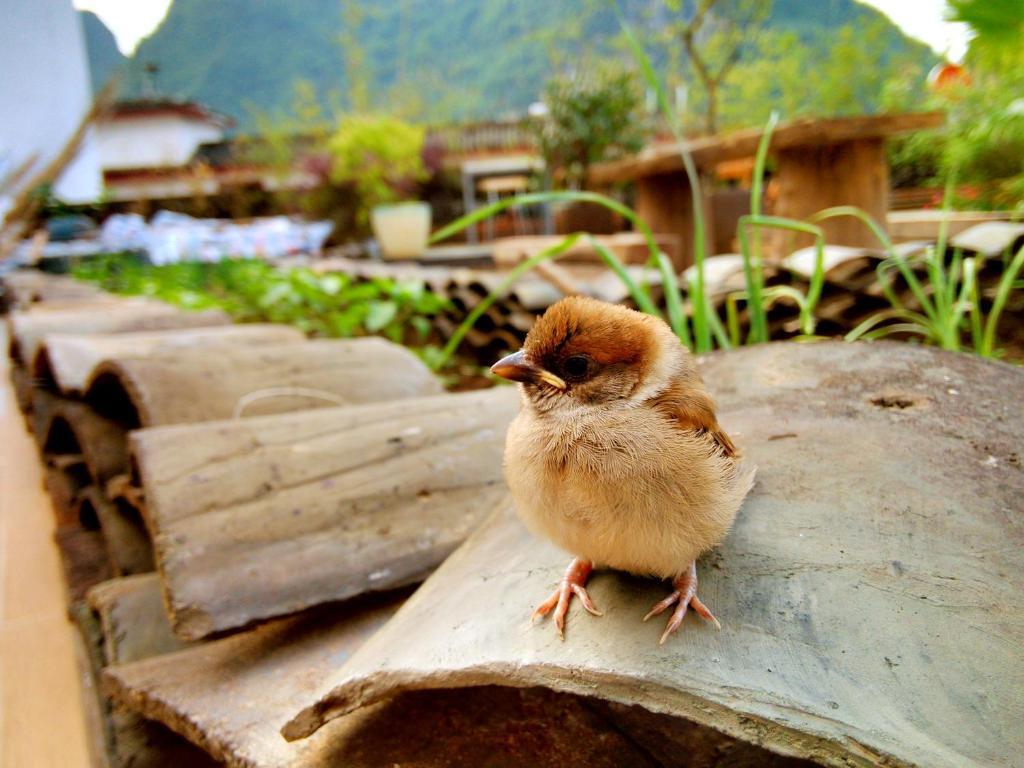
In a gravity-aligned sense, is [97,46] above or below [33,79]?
above

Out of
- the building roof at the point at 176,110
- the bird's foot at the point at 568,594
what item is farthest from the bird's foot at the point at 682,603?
the building roof at the point at 176,110

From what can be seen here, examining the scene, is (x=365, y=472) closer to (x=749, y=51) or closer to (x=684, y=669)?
(x=684, y=669)

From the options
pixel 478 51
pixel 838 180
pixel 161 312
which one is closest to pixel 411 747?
pixel 161 312

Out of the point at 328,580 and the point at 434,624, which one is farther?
the point at 328,580

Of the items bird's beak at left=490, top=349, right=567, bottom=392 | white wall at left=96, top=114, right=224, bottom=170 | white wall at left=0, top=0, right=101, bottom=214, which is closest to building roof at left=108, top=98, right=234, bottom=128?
white wall at left=96, top=114, right=224, bottom=170

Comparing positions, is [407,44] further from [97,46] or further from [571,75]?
[97,46]

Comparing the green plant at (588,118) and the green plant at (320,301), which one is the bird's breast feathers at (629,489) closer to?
the green plant at (320,301)

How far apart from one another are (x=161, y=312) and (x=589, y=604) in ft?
12.4

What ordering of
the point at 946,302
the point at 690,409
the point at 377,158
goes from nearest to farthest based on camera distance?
the point at 690,409 → the point at 946,302 → the point at 377,158

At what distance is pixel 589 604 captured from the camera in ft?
3.74

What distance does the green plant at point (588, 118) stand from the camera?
9.16 m

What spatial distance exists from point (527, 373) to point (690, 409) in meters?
0.25

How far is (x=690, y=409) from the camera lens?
3.69 ft

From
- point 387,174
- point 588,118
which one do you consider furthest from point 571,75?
point 387,174
